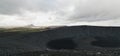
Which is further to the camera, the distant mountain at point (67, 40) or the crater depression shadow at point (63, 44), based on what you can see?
the crater depression shadow at point (63, 44)

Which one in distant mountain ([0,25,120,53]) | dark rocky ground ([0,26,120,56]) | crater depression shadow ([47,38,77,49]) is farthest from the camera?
crater depression shadow ([47,38,77,49])

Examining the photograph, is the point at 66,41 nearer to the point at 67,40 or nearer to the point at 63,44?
the point at 67,40

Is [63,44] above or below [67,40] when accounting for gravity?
below

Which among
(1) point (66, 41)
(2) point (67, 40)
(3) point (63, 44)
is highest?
(2) point (67, 40)

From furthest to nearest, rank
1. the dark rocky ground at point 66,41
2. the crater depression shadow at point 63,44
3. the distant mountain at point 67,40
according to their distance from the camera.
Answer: the crater depression shadow at point 63,44 → the distant mountain at point 67,40 → the dark rocky ground at point 66,41

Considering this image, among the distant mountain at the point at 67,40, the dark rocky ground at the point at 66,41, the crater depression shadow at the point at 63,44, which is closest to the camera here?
the dark rocky ground at the point at 66,41

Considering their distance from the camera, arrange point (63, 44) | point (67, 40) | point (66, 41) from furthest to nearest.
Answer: point (67, 40), point (66, 41), point (63, 44)

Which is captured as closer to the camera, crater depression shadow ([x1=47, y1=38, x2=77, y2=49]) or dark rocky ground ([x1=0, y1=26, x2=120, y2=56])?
dark rocky ground ([x1=0, y1=26, x2=120, y2=56])

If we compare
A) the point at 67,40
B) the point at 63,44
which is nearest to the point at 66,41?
the point at 67,40

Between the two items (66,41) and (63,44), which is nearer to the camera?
(63,44)
